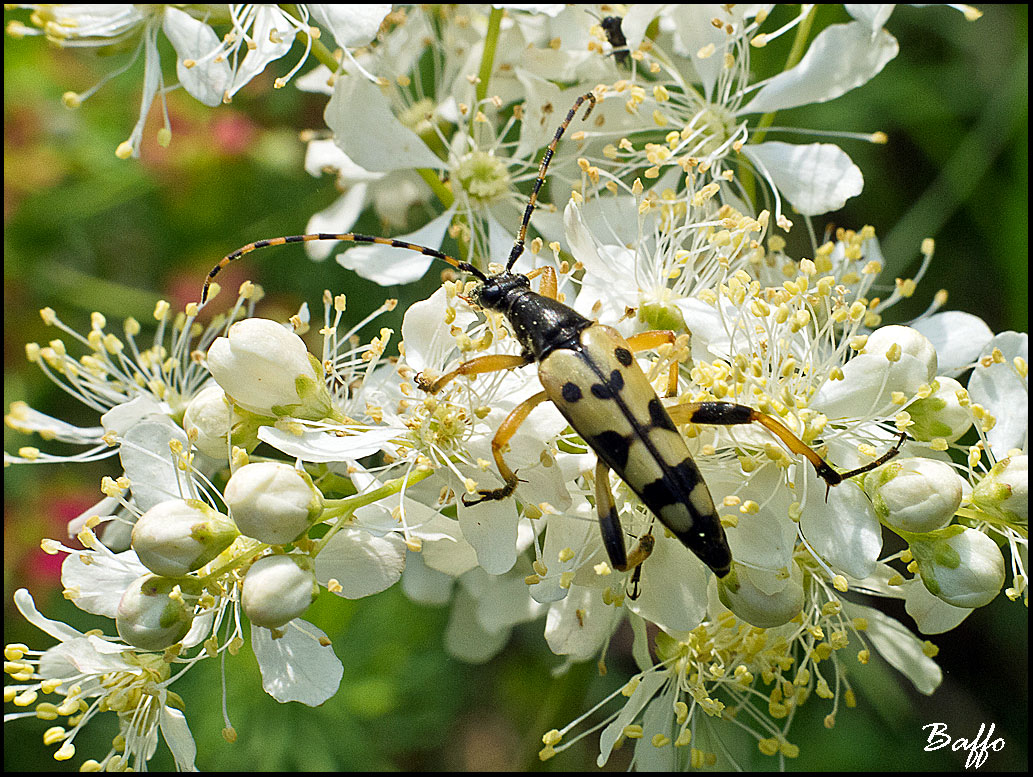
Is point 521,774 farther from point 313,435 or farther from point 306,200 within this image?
point 306,200

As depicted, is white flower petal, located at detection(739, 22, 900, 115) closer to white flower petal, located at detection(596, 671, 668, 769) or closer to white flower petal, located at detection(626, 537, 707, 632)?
white flower petal, located at detection(626, 537, 707, 632)

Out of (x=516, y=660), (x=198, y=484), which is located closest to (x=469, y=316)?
(x=198, y=484)

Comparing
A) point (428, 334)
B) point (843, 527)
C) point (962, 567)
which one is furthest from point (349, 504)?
point (962, 567)

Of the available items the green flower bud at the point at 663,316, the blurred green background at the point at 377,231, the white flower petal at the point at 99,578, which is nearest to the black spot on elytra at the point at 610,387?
the green flower bud at the point at 663,316

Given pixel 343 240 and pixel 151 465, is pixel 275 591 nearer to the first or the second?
pixel 151 465

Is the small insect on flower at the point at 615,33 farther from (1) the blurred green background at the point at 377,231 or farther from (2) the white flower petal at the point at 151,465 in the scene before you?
(2) the white flower petal at the point at 151,465

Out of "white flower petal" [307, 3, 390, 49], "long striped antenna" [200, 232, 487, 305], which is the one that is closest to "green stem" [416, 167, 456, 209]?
"long striped antenna" [200, 232, 487, 305]
